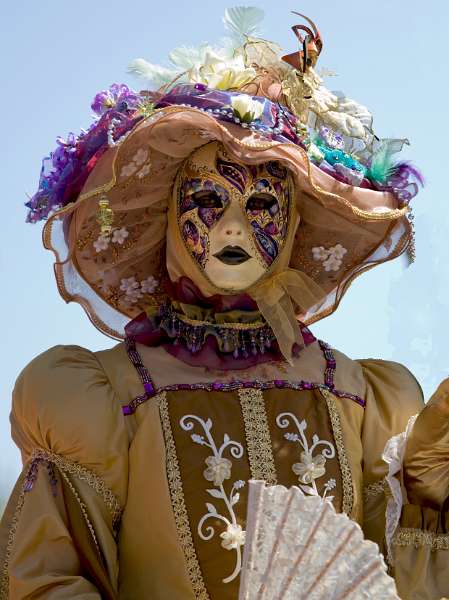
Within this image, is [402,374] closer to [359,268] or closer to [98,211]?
[359,268]

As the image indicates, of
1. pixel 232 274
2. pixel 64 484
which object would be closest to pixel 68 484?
pixel 64 484

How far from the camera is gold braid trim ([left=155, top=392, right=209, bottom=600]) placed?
4098mm

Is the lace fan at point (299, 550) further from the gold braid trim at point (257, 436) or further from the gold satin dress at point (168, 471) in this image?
the gold braid trim at point (257, 436)

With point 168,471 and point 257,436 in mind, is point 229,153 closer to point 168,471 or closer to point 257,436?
point 257,436

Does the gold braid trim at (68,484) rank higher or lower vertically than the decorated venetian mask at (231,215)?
lower

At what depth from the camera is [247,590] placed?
3.37 m

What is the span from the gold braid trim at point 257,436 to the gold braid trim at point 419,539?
1.30 feet

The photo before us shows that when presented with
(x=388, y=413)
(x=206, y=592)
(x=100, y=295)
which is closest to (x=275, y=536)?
(x=206, y=592)

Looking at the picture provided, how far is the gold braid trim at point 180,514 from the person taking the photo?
13.4ft

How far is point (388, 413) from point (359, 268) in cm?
59

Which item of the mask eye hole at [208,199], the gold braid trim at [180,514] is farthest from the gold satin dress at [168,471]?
the mask eye hole at [208,199]

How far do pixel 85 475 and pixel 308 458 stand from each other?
67cm

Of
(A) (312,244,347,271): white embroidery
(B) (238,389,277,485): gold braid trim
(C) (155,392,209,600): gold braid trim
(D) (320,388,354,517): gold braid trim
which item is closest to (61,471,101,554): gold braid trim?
(C) (155,392,209,600): gold braid trim

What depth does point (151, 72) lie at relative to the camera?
4.59m
